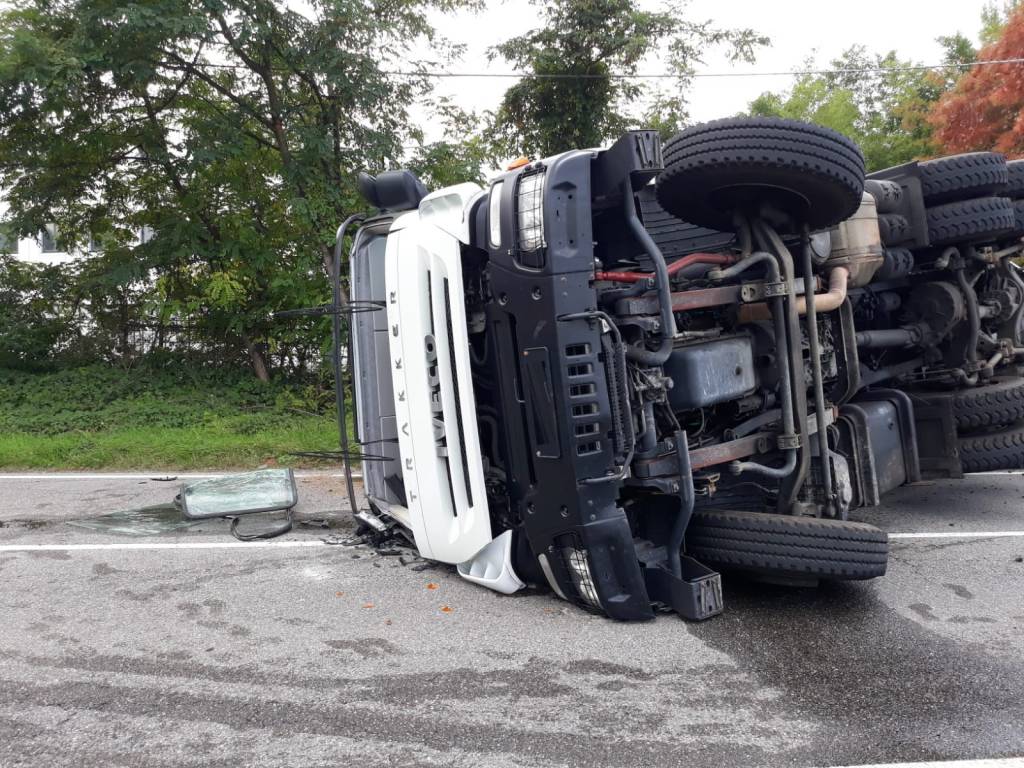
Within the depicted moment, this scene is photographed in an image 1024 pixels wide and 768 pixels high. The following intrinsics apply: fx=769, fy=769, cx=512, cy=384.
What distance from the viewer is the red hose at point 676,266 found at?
320cm

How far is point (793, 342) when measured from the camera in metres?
3.54

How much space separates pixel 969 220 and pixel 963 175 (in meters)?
0.27

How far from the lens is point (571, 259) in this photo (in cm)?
306

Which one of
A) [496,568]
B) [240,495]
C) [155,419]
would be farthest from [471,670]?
[155,419]

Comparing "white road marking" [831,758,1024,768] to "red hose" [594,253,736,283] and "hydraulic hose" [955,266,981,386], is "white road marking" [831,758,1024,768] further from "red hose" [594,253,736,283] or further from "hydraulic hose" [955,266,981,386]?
"hydraulic hose" [955,266,981,386]

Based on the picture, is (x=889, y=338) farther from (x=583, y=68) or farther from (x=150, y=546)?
(x=583, y=68)

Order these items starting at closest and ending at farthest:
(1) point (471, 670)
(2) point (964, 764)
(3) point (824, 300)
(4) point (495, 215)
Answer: (2) point (964, 764), (1) point (471, 670), (4) point (495, 215), (3) point (824, 300)

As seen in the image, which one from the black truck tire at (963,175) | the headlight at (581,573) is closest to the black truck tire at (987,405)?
the black truck tire at (963,175)

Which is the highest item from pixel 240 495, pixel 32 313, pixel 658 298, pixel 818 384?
pixel 32 313

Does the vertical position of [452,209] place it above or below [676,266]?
above

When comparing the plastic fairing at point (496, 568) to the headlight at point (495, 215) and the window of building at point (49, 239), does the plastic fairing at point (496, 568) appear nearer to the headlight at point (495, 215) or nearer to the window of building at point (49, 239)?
the headlight at point (495, 215)

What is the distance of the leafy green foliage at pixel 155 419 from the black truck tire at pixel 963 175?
6.03 meters

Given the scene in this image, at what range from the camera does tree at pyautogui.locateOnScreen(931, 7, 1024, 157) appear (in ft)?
45.1

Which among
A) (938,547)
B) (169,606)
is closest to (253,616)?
(169,606)
